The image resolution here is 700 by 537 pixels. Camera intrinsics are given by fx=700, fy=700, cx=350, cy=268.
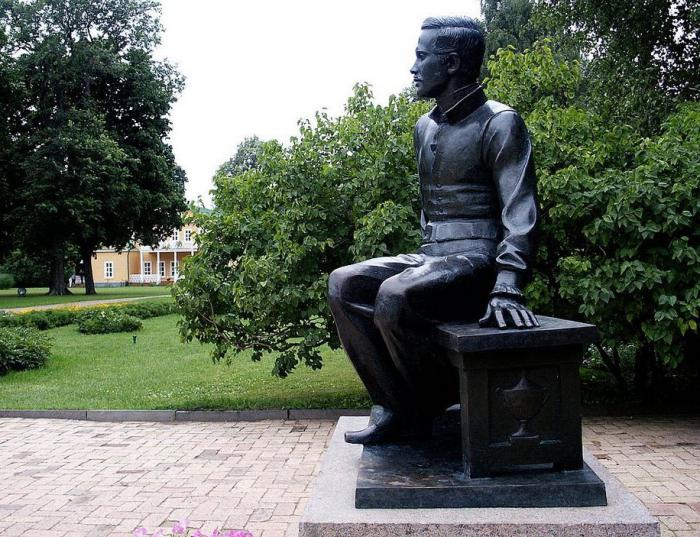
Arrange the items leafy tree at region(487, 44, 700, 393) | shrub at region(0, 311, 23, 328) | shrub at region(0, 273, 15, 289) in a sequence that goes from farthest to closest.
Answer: shrub at region(0, 273, 15, 289) < shrub at region(0, 311, 23, 328) < leafy tree at region(487, 44, 700, 393)

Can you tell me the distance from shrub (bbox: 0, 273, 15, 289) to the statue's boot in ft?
196

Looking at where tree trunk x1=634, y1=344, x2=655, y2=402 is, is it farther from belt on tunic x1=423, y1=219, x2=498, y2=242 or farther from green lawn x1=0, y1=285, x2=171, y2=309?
green lawn x1=0, y1=285, x2=171, y2=309

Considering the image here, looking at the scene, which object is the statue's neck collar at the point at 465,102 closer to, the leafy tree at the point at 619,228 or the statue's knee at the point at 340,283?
the statue's knee at the point at 340,283

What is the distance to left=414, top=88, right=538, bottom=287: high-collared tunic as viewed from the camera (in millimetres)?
3314

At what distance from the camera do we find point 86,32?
32.9 m

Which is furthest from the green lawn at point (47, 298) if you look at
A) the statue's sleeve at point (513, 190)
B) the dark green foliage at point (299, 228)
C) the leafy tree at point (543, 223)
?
the statue's sleeve at point (513, 190)

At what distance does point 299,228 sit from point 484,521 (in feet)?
19.4

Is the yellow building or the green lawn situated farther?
the yellow building

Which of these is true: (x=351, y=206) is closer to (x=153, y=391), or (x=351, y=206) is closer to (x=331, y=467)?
(x=153, y=391)

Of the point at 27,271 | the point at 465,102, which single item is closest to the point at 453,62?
the point at 465,102

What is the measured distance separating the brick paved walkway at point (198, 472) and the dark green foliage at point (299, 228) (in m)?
1.27

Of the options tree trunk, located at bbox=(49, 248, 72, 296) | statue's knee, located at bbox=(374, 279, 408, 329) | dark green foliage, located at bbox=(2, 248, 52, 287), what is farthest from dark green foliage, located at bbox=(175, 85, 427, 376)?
dark green foliage, located at bbox=(2, 248, 52, 287)

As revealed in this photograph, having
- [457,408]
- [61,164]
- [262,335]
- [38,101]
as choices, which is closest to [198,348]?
[262,335]

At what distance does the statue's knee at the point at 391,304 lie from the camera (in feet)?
10.3
